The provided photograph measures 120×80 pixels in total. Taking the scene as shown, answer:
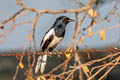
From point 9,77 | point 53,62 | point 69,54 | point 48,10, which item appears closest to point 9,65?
point 9,77

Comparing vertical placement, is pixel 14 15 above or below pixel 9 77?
above

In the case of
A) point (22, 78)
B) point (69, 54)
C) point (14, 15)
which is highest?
point (14, 15)

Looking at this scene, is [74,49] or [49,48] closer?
[74,49]

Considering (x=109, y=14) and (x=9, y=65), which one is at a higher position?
(x=109, y=14)

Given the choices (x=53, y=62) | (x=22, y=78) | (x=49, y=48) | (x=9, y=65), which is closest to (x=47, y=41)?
(x=49, y=48)

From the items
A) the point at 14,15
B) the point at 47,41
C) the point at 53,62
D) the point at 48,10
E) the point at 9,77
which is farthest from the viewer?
the point at 9,77

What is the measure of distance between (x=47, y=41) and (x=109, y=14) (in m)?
2.05

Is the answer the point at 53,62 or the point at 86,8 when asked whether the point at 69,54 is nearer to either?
the point at 86,8

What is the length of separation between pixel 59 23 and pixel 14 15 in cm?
267

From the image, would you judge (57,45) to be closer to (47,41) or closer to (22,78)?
(47,41)

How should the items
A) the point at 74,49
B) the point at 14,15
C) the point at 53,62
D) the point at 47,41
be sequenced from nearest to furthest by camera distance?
the point at 14,15
the point at 74,49
the point at 47,41
the point at 53,62

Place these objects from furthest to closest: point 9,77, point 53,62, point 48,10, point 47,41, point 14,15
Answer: point 9,77 → point 53,62 → point 47,41 → point 14,15 → point 48,10

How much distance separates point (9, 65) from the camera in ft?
24.3

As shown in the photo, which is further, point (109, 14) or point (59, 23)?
point (59, 23)
